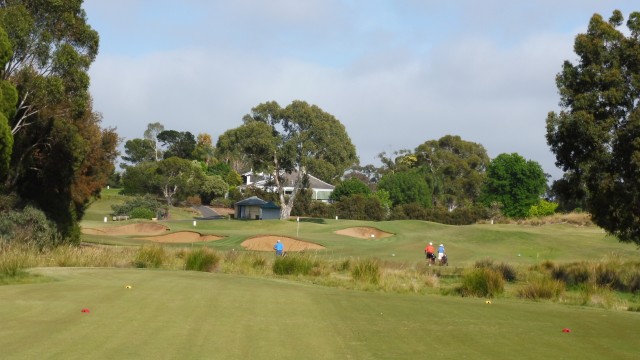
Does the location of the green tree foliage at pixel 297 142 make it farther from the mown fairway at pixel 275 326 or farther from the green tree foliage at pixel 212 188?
the mown fairway at pixel 275 326

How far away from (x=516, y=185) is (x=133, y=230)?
6018cm

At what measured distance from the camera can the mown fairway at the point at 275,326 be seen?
9.52m

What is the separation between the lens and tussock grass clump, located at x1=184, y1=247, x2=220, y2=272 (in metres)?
24.4

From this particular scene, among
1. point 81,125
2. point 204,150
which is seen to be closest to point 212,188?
point 204,150

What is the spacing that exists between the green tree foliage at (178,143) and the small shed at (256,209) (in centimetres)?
4575

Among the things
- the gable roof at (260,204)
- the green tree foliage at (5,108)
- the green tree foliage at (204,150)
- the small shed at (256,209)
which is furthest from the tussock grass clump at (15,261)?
the green tree foliage at (204,150)

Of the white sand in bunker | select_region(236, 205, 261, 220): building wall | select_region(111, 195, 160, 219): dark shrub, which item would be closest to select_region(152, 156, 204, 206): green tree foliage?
select_region(236, 205, 261, 220): building wall

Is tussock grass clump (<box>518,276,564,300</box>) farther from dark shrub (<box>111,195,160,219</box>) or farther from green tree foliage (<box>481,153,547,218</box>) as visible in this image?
green tree foliage (<box>481,153,547,218</box>)

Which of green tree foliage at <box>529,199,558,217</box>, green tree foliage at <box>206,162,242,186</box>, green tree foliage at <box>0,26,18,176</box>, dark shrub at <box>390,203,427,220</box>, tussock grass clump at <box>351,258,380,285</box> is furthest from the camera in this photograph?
green tree foliage at <box>206,162,242,186</box>

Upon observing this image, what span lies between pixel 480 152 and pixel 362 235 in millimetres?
75515

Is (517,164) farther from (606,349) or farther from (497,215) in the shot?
(606,349)

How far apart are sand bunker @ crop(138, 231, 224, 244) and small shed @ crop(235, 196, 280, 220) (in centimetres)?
3159

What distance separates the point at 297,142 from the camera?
80562mm

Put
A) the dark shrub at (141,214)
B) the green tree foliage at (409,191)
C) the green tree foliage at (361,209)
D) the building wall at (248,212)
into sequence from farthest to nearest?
the green tree foliage at (409,191)
the green tree foliage at (361,209)
the building wall at (248,212)
the dark shrub at (141,214)
